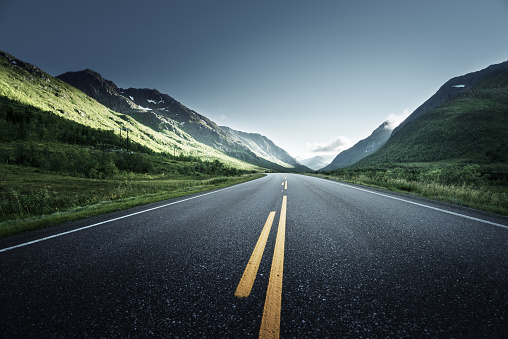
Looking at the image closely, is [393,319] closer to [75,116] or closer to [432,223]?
[432,223]

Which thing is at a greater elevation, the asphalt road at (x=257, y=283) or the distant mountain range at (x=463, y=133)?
the distant mountain range at (x=463, y=133)

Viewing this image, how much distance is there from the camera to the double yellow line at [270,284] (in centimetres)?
159

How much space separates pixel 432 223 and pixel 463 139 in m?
121

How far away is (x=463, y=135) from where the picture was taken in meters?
84.7

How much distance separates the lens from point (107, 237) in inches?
154

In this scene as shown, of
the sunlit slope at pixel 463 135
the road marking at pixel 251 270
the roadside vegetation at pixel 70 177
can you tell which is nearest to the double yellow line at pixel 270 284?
the road marking at pixel 251 270

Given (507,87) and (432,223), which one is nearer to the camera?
(432,223)

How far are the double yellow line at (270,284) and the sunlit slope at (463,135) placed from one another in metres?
97.1

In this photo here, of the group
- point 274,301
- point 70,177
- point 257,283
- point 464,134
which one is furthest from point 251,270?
point 464,134

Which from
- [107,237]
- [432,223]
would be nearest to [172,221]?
[107,237]

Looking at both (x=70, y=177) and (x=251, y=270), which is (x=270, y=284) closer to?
(x=251, y=270)

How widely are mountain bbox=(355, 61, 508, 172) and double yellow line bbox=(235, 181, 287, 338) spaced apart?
283ft

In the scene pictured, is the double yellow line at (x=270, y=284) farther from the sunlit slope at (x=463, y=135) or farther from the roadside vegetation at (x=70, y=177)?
the sunlit slope at (x=463, y=135)

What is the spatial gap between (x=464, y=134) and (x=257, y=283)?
13017 cm
